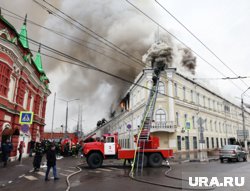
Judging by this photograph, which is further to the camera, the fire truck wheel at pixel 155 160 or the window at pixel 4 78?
the window at pixel 4 78

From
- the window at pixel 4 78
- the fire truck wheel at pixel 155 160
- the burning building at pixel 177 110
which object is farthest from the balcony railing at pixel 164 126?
the window at pixel 4 78

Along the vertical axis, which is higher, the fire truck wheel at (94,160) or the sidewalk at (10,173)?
the fire truck wheel at (94,160)

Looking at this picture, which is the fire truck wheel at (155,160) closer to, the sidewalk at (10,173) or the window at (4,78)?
the sidewalk at (10,173)

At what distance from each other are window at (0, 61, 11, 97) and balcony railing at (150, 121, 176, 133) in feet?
58.2


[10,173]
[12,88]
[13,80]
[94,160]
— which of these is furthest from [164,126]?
[10,173]

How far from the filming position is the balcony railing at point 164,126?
2711 centimetres

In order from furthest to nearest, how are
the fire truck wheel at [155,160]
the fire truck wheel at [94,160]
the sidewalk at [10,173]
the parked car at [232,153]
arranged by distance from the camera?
1. the parked car at [232,153]
2. the fire truck wheel at [155,160]
3. the fire truck wheel at [94,160]
4. the sidewalk at [10,173]

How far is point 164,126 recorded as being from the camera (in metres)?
27.7

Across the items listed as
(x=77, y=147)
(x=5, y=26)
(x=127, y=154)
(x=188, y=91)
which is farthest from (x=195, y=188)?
(x=188, y=91)

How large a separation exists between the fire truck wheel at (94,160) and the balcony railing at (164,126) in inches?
537

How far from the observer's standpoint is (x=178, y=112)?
98.3 feet

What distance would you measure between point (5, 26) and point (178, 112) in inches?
933

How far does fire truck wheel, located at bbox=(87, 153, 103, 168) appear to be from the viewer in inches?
557

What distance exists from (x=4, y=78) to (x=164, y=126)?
1980 cm
